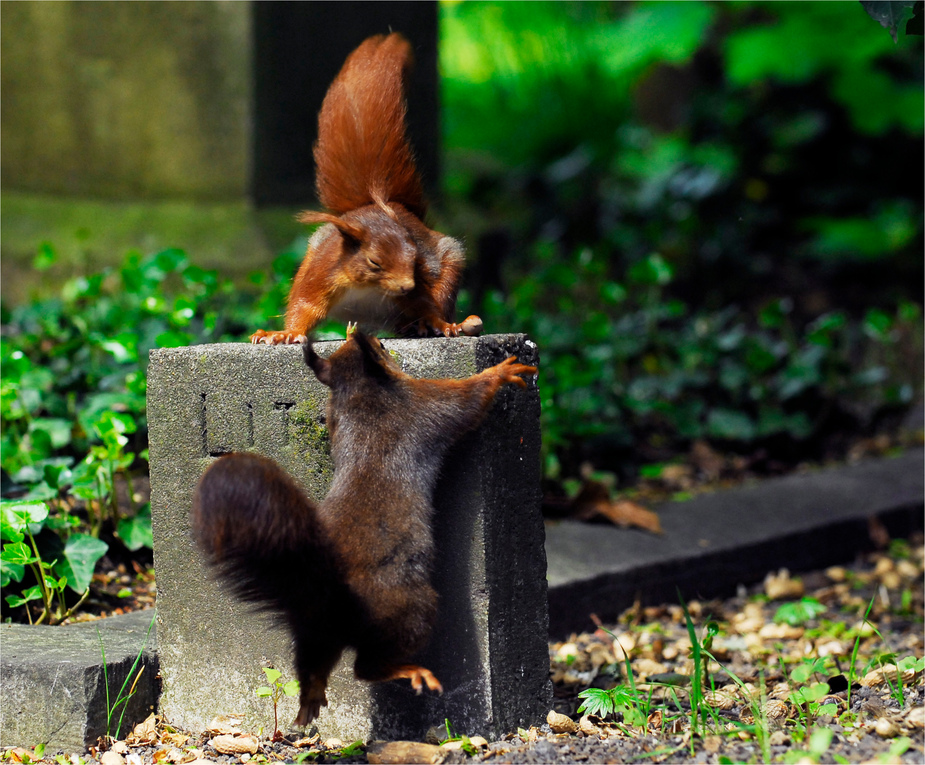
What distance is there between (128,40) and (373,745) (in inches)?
195

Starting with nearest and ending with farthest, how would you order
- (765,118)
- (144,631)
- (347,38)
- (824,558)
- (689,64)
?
(144,631) → (824,558) → (347,38) → (765,118) → (689,64)

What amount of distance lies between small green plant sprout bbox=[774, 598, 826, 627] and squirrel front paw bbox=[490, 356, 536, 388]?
1861mm

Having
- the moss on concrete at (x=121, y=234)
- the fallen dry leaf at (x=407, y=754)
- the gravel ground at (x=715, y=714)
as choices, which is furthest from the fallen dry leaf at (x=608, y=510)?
the moss on concrete at (x=121, y=234)

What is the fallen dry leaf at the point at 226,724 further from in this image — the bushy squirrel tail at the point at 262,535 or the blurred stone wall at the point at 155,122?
the blurred stone wall at the point at 155,122

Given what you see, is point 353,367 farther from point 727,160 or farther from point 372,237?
point 727,160

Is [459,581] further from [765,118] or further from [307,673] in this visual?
[765,118]

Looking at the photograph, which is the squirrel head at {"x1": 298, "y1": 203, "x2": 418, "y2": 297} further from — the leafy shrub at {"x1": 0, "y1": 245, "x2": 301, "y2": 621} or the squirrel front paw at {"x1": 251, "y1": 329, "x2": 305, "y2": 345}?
the leafy shrub at {"x1": 0, "y1": 245, "x2": 301, "y2": 621}

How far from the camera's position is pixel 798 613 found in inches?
136

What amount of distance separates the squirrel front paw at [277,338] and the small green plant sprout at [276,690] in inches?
28.8

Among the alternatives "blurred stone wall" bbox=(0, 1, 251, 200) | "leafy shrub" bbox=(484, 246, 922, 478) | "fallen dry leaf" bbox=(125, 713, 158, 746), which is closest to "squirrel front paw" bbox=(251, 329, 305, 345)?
"fallen dry leaf" bbox=(125, 713, 158, 746)

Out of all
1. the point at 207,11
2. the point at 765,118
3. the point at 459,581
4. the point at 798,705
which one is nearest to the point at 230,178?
the point at 207,11

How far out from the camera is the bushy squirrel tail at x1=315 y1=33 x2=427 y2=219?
2.40m

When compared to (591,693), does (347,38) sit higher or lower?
higher

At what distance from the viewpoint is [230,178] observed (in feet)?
19.6
